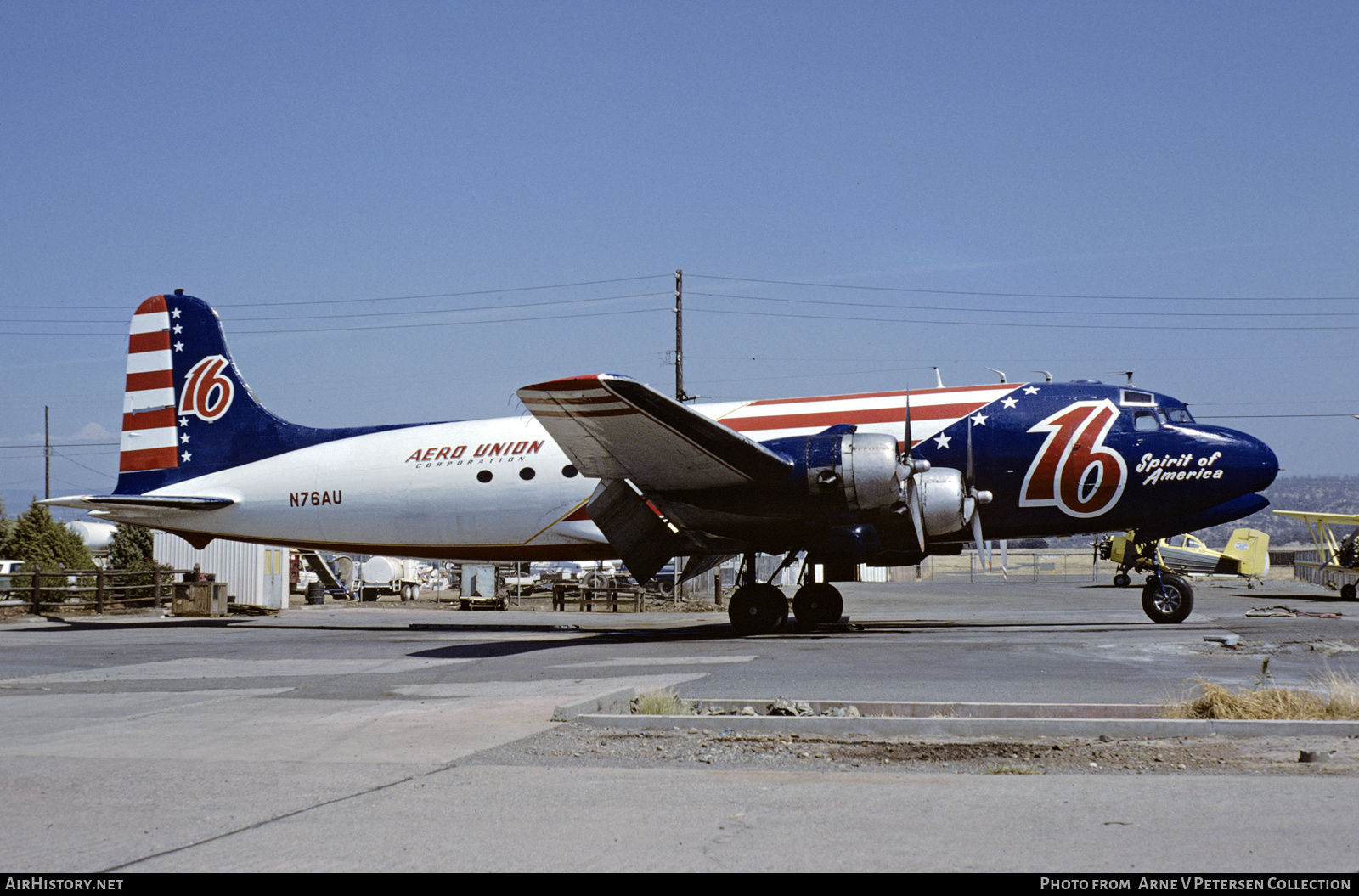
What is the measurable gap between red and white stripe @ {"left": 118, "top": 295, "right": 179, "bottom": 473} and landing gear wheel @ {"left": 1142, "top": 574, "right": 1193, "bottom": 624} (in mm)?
21152

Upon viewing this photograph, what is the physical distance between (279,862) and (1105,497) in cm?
1796

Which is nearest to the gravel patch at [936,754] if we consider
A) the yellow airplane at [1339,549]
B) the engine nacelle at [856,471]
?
the engine nacelle at [856,471]

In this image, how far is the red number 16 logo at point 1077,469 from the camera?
20125 millimetres

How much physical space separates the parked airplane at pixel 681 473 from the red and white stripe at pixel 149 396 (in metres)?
0.04

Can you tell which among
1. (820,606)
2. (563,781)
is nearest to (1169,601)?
(820,606)

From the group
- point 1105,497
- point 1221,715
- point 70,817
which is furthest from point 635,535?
point 70,817

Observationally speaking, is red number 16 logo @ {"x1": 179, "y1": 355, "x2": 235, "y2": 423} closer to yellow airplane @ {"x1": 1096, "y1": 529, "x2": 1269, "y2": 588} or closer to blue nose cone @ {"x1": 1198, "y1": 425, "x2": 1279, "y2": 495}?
blue nose cone @ {"x1": 1198, "y1": 425, "x2": 1279, "y2": 495}

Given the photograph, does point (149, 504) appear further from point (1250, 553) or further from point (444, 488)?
point (1250, 553)

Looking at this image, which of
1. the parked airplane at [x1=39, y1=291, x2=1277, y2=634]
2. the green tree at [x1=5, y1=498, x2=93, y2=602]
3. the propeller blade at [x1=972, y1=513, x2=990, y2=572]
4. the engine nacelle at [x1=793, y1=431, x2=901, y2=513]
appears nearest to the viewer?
the engine nacelle at [x1=793, y1=431, x2=901, y2=513]

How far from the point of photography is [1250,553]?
4853cm

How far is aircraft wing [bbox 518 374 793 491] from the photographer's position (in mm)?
16234

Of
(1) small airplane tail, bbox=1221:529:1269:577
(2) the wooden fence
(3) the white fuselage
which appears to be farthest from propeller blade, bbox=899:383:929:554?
(1) small airplane tail, bbox=1221:529:1269:577

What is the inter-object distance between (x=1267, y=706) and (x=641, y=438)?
10332 mm

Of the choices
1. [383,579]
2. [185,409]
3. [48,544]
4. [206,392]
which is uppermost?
[206,392]
